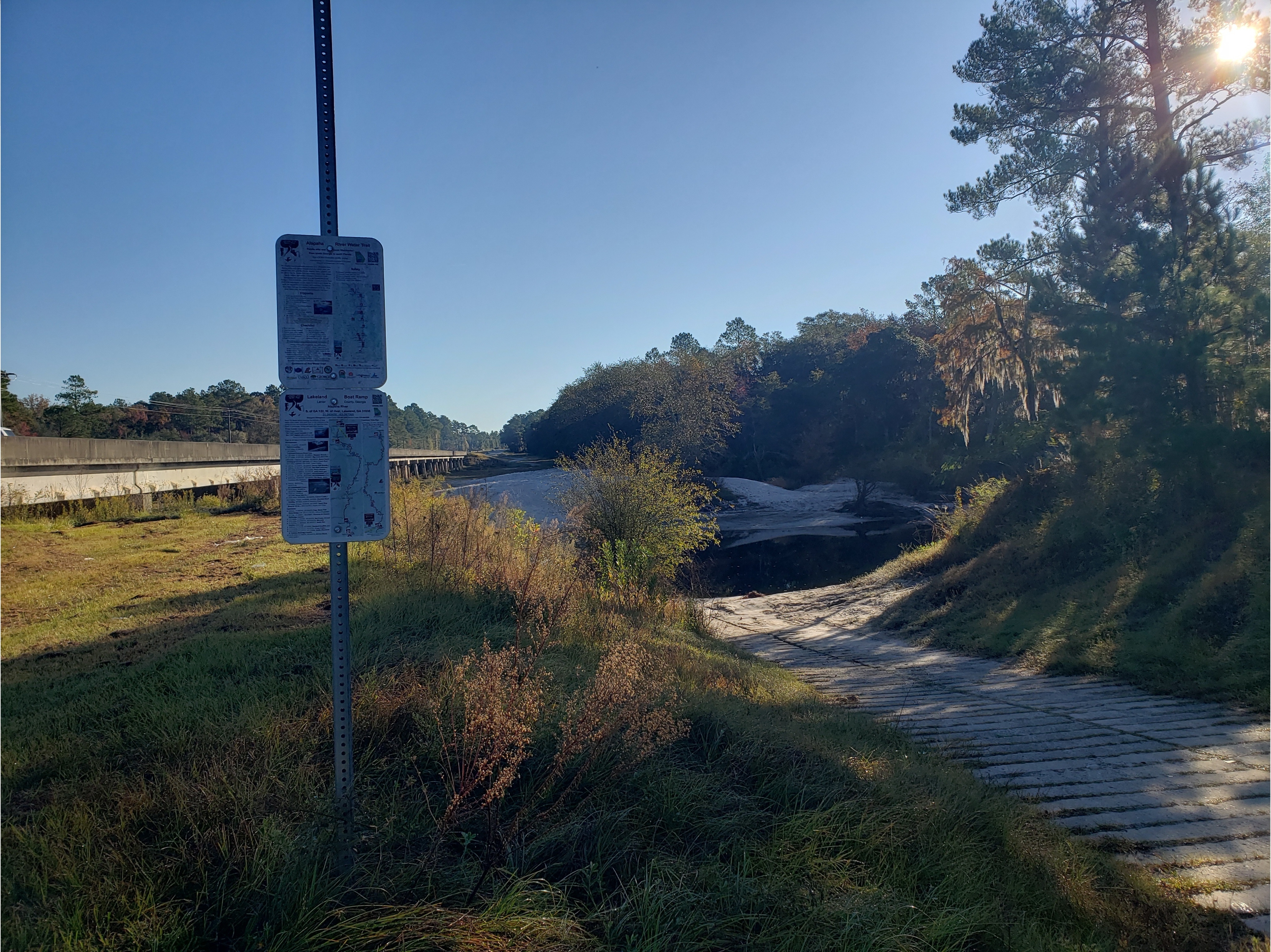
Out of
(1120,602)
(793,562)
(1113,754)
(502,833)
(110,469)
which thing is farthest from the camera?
(793,562)

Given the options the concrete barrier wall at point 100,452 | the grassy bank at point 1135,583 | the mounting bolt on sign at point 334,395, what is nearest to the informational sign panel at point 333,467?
the mounting bolt on sign at point 334,395

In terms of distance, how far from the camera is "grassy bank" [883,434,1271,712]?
291 inches

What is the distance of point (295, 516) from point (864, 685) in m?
7.09

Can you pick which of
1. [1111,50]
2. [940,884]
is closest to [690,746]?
[940,884]

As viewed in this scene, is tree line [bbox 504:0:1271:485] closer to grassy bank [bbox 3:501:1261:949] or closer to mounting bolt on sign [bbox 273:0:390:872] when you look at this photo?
grassy bank [bbox 3:501:1261:949]

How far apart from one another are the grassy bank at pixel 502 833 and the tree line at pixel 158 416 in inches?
811

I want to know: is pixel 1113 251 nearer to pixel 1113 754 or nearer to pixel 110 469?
pixel 1113 754

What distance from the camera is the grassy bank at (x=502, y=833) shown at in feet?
7.87

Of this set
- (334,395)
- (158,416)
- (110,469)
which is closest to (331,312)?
(334,395)

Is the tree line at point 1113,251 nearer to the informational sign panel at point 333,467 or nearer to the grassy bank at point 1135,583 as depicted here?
the grassy bank at point 1135,583

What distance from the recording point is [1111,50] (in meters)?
Answer: 14.1

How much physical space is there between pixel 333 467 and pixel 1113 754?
5329 millimetres

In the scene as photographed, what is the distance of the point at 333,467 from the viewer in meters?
2.68

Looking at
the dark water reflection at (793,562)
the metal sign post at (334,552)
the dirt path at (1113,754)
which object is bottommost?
the dark water reflection at (793,562)
